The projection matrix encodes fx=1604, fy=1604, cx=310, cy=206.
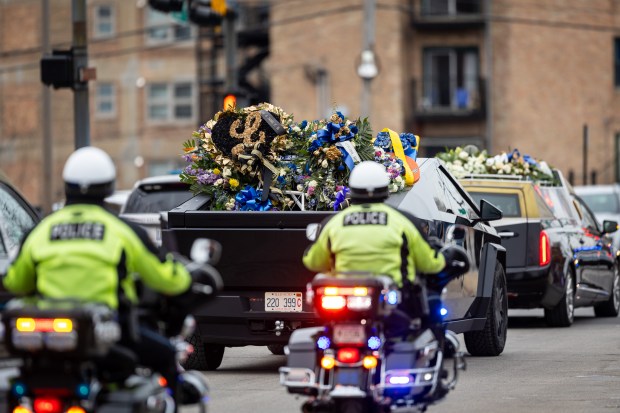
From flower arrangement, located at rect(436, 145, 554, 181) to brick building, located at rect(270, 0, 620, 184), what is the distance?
32.0 metres

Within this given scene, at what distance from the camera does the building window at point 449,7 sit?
5509 cm

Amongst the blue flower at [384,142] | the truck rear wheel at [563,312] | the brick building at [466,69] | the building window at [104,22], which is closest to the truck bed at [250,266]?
the blue flower at [384,142]

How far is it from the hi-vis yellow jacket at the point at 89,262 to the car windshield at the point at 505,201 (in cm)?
1096

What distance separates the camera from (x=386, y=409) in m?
8.66

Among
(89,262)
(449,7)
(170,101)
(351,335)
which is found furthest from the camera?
(170,101)

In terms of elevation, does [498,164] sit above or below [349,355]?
above

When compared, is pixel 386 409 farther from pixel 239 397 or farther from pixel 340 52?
pixel 340 52

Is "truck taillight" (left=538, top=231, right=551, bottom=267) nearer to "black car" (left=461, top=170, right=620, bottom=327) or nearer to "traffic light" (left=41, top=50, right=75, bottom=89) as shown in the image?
"black car" (left=461, top=170, right=620, bottom=327)

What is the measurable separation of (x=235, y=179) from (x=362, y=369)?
5.36 metres

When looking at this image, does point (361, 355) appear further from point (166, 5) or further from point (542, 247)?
point (166, 5)

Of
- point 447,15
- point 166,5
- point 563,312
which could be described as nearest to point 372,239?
point 563,312

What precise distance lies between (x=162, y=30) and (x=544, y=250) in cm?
4825

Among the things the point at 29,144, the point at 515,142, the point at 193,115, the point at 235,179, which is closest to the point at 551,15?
the point at 515,142

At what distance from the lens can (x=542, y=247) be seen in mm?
18328
